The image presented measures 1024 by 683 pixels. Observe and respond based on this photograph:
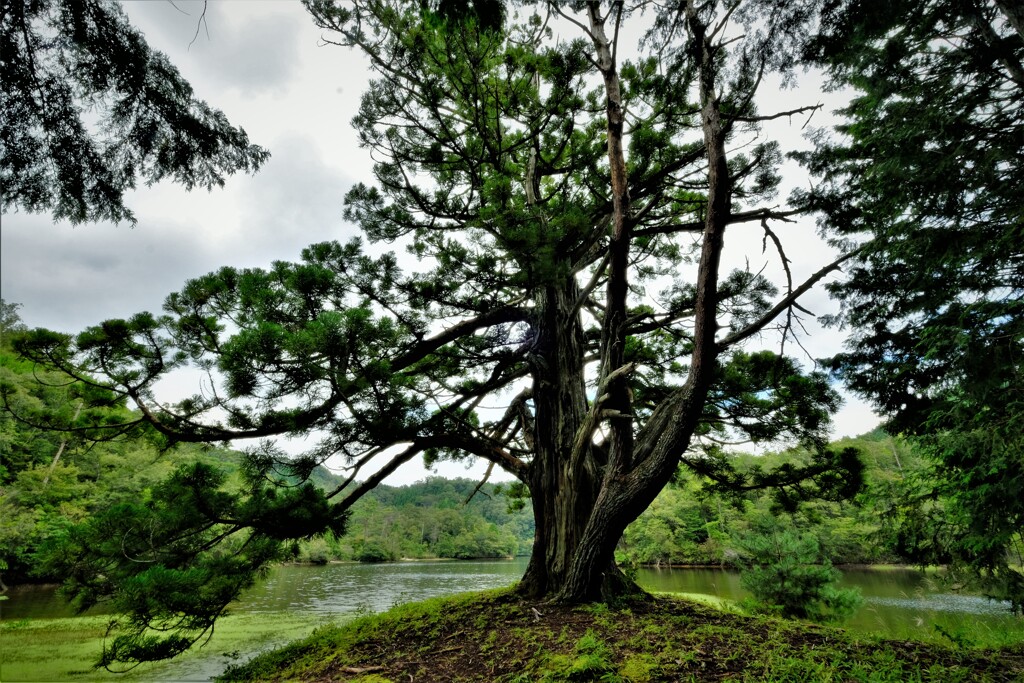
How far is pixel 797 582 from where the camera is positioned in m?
6.27

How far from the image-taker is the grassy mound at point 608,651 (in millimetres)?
2057

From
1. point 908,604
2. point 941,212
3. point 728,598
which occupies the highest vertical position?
point 941,212

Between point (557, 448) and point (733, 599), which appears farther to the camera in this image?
point (733, 599)

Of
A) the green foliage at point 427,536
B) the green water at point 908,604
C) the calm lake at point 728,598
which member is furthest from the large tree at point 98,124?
the green foliage at point 427,536

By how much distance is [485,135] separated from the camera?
3.74m

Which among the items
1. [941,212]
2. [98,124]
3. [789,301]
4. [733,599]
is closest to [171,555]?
[98,124]

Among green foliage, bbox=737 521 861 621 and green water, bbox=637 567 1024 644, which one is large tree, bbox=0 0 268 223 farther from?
green foliage, bbox=737 521 861 621

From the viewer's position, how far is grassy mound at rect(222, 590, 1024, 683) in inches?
81.0

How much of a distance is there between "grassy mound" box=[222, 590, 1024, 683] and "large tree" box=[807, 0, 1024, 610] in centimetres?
178

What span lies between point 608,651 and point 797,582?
5943 millimetres

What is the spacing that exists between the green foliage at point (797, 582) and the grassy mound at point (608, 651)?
4084 millimetres

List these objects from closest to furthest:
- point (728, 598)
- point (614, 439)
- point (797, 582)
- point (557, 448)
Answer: point (614, 439) < point (557, 448) < point (797, 582) < point (728, 598)

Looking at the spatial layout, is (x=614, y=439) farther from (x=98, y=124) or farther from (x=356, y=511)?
(x=356, y=511)

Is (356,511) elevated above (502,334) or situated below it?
below
